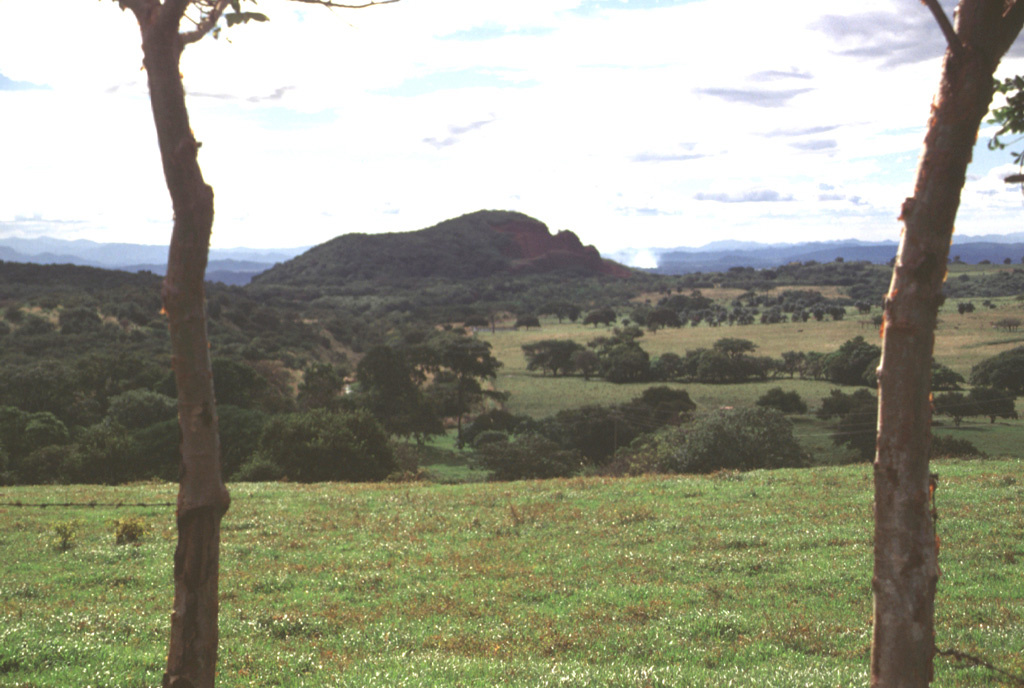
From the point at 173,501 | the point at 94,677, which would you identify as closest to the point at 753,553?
the point at 94,677

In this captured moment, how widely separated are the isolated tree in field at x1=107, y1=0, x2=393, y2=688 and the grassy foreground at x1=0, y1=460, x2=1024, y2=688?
3.87 meters

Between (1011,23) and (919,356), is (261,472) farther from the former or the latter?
(1011,23)

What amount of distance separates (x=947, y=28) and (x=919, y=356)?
1707mm

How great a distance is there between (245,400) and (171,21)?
53.6 m

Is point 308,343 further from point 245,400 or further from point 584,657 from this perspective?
point 584,657

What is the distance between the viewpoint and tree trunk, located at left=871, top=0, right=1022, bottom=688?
3994 millimetres

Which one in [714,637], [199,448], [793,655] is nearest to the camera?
[199,448]

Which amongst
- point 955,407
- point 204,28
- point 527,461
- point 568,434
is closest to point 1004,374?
point 955,407

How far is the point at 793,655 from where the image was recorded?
9156 millimetres

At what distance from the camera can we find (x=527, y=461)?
1789 inches

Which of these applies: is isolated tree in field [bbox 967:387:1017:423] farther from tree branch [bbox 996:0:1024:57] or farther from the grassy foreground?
tree branch [bbox 996:0:1024:57]

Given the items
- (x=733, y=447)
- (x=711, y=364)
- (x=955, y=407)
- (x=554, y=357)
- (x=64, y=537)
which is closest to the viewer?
(x=64, y=537)

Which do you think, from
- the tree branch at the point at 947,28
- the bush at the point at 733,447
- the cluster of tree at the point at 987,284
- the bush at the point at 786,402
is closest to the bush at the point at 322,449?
the bush at the point at 733,447

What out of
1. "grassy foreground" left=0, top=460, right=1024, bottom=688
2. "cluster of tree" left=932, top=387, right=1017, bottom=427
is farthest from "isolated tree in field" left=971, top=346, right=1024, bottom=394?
"grassy foreground" left=0, top=460, right=1024, bottom=688
